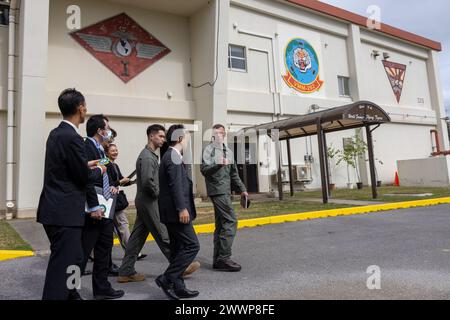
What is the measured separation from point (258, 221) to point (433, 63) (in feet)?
70.3

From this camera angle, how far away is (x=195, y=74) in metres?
13.5

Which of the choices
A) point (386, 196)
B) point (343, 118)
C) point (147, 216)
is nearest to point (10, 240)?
point (147, 216)

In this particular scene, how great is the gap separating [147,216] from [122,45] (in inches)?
377

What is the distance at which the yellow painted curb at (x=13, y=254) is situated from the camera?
216 inches

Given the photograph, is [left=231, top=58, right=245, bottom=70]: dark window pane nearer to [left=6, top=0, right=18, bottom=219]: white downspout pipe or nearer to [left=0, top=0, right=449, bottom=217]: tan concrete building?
[left=0, top=0, right=449, bottom=217]: tan concrete building

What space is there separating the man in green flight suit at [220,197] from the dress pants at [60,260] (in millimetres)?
1964

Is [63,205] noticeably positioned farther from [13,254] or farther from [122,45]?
[122,45]

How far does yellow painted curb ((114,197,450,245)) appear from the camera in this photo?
772cm

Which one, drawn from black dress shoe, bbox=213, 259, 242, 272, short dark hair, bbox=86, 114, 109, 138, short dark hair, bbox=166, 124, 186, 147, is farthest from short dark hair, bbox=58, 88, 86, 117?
black dress shoe, bbox=213, 259, 242, 272

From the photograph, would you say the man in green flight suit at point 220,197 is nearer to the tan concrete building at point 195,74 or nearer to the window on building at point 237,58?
the tan concrete building at point 195,74

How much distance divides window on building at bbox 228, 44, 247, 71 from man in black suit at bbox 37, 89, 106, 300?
41.2 ft

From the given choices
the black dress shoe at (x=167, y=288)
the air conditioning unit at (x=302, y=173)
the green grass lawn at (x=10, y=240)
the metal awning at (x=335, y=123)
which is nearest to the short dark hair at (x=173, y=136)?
the black dress shoe at (x=167, y=288)

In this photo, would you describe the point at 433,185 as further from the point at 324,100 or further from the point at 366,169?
the point at 324,100
